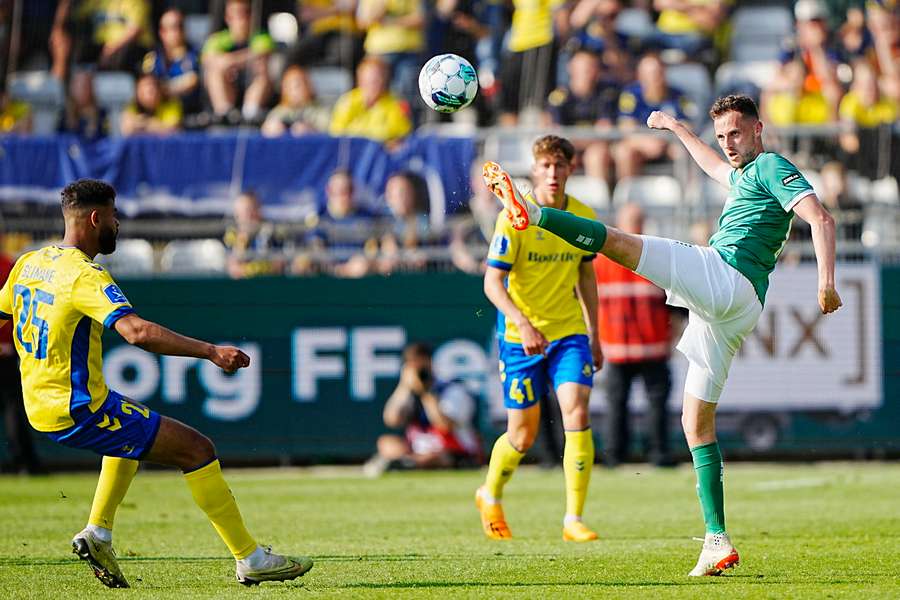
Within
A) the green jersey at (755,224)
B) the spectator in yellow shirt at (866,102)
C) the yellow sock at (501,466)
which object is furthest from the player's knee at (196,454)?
the spectator in yellow shirt at (866,102)

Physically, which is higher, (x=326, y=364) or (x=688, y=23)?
(x=688, y=23)

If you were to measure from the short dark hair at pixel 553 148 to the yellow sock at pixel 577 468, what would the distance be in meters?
1.76

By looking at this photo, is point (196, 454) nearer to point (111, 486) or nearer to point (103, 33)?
point (111, 486)

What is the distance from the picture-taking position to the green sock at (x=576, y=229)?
673 centimetres

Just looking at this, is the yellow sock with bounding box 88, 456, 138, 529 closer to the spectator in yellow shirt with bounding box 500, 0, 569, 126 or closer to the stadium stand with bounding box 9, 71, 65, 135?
the spectator in yellow shirt with bounding box 500, 0, 569, 126

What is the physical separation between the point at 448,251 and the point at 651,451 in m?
3.12

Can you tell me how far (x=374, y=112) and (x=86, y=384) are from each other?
36.2ft

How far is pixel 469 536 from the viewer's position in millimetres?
9328

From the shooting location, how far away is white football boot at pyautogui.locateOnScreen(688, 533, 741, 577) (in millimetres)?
6891

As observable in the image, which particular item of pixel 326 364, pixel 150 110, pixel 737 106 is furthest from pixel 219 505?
pixel 150 110

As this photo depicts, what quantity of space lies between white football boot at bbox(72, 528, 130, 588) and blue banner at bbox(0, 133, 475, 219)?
9.40m

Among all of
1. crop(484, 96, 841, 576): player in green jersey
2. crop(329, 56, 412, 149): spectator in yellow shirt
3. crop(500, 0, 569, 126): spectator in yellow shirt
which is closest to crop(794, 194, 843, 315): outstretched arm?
crop(484, 96, 841, 576): player in green jersey

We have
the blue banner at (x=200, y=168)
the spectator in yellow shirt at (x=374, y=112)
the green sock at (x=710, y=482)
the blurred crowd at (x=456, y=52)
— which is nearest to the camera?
the green sock at (x=710, y=482)

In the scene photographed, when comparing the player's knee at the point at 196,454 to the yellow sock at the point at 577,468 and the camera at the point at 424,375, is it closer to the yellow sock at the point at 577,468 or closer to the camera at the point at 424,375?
the yellow sock at the point at 577,468
